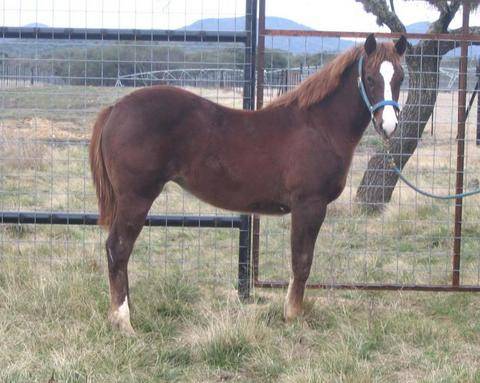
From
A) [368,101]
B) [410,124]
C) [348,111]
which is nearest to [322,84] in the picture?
[348,111]

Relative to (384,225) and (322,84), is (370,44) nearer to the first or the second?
(322,84)

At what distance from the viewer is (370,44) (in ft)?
14.7

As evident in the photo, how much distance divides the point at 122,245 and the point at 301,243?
1315mm

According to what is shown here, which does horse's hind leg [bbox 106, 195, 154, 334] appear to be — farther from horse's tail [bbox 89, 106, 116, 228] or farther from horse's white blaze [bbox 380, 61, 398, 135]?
horse's white blaze [bbox 380, 61, 398, 135]

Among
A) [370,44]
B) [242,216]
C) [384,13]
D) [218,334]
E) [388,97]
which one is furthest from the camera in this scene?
[384,13]

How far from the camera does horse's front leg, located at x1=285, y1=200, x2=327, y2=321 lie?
4699 mm

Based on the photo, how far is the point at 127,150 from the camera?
4562 millimetres

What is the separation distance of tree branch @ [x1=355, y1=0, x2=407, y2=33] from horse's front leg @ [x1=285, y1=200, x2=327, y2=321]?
4802 mm

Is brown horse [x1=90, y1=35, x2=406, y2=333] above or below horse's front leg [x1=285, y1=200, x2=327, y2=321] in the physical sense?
above

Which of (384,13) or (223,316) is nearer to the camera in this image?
(223,316)

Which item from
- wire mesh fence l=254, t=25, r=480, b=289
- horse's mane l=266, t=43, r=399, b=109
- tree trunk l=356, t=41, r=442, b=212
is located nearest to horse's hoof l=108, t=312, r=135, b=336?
wire mesh fence l=254, t=25, r=480, b=289

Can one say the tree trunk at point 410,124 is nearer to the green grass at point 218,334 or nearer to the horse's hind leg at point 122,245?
the green grass at point 218,334

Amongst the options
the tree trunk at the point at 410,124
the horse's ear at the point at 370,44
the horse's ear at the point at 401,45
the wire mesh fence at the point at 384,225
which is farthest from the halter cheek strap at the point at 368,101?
the tree trunk at the point at 410,124

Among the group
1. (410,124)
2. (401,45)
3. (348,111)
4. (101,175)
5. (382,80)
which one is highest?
(401,45)
